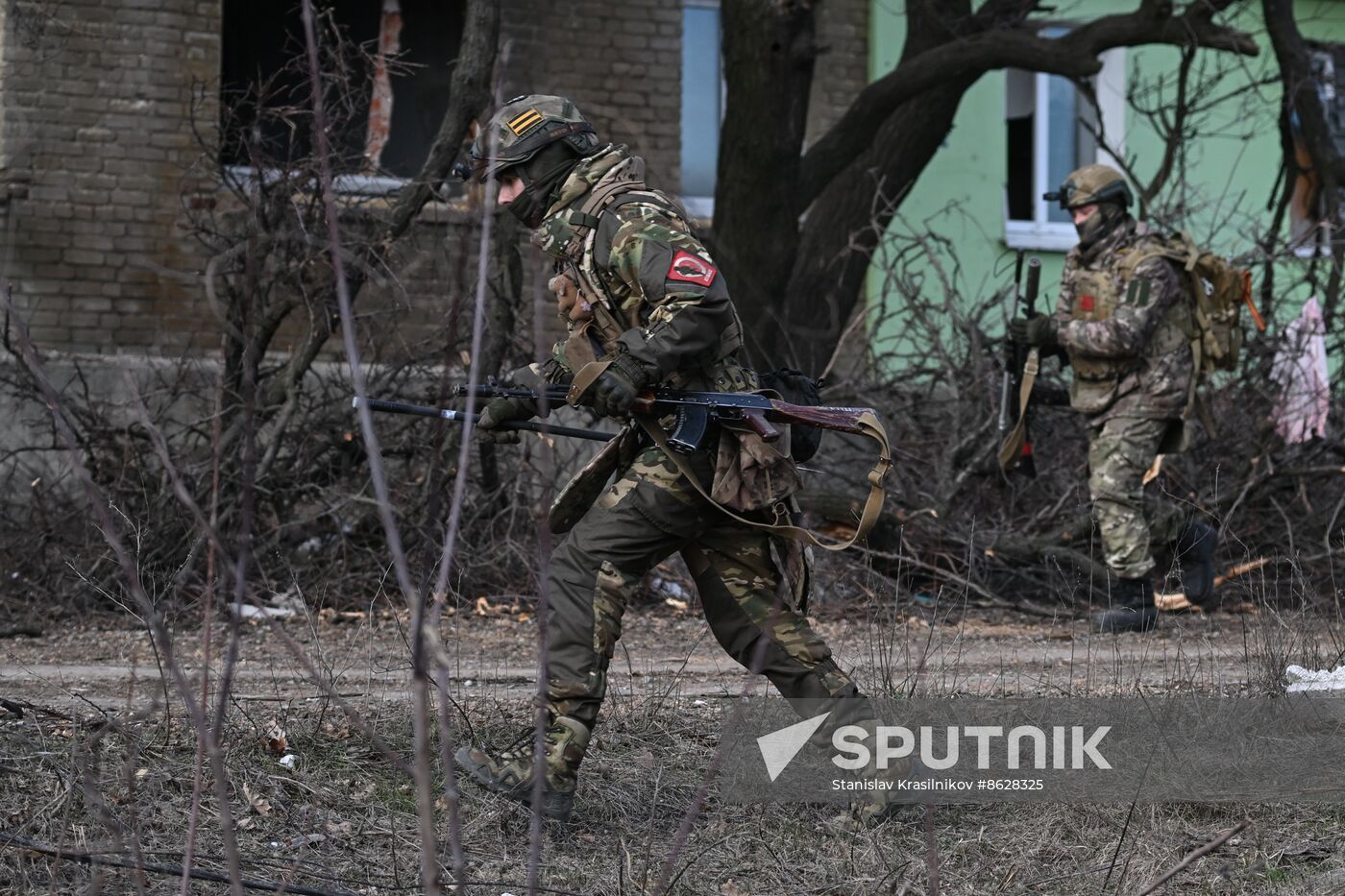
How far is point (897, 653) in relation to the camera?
6.38m

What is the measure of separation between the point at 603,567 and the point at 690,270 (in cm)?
78

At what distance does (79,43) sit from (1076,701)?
8.16m

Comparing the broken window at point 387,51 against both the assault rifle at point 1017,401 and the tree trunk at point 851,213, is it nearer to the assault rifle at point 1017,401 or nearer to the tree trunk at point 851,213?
the tree trunk at point 851,213

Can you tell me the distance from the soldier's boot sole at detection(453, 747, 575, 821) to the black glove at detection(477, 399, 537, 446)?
858 millimetres

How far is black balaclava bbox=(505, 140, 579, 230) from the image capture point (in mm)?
4234

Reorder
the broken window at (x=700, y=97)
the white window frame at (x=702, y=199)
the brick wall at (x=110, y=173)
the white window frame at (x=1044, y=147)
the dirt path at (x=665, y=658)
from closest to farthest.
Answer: the dirt path at (x=665, y=658), the brick wall at (x=110, y=173), the white window frame at (x=702, y=199), the broken window at (x=700, y=97), the white window frame at (x=1044, y=147)

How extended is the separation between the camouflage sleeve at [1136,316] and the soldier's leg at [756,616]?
147 inches

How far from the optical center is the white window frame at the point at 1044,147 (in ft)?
43.8

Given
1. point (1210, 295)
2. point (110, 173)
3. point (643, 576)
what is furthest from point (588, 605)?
point (110, 173)

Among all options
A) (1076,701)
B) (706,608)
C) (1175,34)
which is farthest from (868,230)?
(706,608)

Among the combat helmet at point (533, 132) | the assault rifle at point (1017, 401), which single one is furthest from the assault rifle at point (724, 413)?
the assault rifle at point (1017, 401)

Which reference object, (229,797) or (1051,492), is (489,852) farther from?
(1051,492)

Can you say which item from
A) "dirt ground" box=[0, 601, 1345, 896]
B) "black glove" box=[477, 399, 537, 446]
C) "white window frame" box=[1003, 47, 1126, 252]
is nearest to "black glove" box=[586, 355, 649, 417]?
"black glove" box=[477, 399, 537, 446]

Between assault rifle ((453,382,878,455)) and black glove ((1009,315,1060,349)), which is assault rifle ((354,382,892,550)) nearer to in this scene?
assault rifle ((453,382,878,455))
